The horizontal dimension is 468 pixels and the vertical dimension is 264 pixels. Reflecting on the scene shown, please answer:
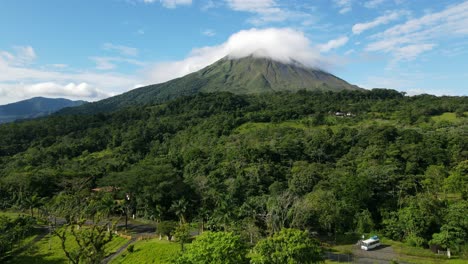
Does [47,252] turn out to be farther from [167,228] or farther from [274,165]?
[274,165]

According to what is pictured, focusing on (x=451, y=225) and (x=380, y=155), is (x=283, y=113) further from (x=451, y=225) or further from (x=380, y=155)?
(x=451, y=225)

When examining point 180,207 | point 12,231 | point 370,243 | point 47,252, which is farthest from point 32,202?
point 370,243

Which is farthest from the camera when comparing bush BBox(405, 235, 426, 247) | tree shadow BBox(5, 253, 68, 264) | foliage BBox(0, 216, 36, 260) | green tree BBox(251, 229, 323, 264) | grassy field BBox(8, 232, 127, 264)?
foliage BBox(0, 216, 36, 260)

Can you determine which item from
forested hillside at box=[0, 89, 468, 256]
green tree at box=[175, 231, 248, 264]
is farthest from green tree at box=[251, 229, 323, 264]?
forested hillside at box=[0, 89, 468, 256]

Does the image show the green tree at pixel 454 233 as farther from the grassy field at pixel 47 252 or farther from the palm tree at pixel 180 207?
the grassy field at pixel 47 252

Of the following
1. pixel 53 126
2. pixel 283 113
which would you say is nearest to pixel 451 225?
pixel 283 113

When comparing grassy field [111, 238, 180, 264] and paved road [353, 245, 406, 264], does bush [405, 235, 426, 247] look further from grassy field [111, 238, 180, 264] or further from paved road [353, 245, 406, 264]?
grassy field [111, 238, 180, 264]

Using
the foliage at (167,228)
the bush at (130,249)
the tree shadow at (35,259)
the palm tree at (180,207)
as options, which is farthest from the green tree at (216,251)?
the tree shadow at (35,259)
